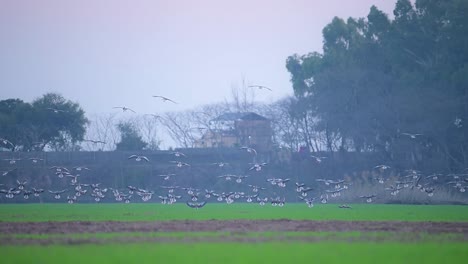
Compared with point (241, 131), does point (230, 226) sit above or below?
below

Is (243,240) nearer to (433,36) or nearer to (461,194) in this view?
(461,194)

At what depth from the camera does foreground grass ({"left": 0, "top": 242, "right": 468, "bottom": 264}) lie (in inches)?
886

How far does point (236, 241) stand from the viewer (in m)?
28.4

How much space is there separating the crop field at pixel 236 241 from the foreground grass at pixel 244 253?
28 mm

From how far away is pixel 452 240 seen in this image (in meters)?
28.8

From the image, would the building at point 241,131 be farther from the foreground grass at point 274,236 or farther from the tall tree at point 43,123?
the foreground grass at point 274,236

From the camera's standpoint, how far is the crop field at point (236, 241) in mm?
23203

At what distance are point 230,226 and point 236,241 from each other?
7136mm

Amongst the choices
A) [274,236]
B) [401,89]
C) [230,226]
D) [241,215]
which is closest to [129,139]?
[401,89]

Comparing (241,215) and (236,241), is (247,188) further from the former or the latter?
(236,241)

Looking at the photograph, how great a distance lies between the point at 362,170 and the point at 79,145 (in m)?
34.6

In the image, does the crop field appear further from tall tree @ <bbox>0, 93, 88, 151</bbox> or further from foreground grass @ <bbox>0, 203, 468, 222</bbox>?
tall tree @ <bbox>0, 93, 88, 151</bbox>

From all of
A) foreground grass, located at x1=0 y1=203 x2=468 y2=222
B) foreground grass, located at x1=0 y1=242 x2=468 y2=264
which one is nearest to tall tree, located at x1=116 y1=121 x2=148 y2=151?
foreground grass, located at x1=0 y1=203 x2=468 y2=222

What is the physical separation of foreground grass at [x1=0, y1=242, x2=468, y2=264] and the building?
62.4 m
